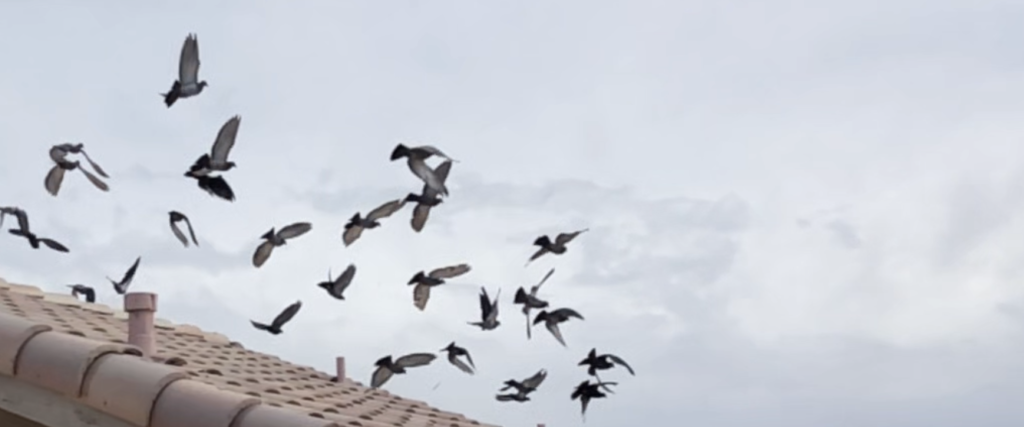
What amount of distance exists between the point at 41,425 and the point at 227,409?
103 cm

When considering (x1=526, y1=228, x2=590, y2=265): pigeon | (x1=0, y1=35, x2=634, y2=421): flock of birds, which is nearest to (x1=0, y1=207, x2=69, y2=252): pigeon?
(x1=0, y1=35, x2=634, y2=421): flock of birds

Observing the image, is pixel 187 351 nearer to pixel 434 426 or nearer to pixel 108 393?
pixel 434 426

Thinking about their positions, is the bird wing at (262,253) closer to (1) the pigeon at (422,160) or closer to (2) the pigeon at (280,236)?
(2) the pigeon at (280,236)

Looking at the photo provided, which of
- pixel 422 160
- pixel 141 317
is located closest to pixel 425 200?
pixel 422 160

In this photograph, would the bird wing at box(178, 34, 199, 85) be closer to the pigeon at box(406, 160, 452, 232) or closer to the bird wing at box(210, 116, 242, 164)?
the bird wing at box(210, 116, 242, 164)

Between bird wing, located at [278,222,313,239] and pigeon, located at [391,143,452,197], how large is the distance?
45.3 inches

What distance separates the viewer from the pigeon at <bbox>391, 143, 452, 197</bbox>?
8445mm

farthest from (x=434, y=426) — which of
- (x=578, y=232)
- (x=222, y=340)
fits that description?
(x=222, y=340)

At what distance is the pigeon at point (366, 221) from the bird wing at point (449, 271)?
20.2 inches

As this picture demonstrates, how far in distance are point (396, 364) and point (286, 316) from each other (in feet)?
2.70

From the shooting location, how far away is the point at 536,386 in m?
9.94

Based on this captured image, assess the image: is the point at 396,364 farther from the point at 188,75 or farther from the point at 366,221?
the point at 188,75

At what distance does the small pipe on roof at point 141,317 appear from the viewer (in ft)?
23.2

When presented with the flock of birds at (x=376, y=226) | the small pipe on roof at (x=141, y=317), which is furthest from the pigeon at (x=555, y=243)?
the small pipe on roof at (x=141, y=317)
